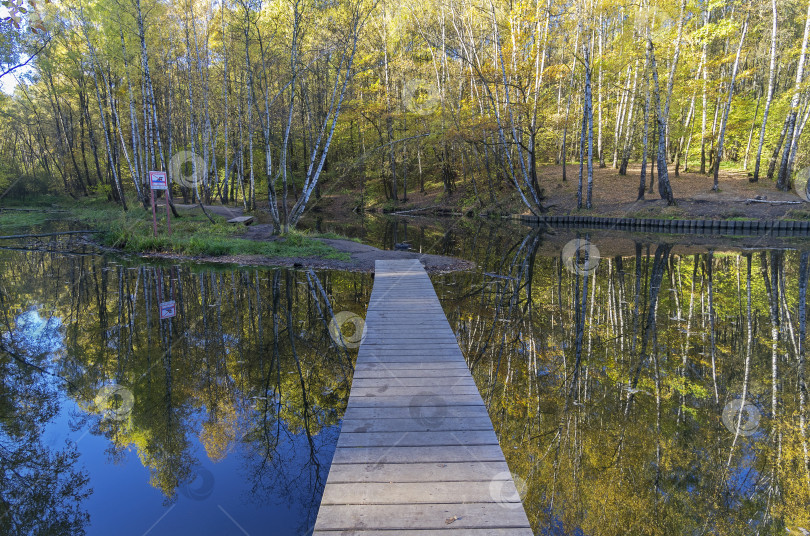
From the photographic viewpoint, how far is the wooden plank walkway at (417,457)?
241cm

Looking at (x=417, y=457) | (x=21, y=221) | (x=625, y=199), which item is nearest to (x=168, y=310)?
(x=417, y=457)

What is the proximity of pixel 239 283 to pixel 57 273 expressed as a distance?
532 cm

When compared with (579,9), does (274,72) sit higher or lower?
lower

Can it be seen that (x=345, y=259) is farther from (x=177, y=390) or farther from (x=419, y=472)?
(x=419, y=472)

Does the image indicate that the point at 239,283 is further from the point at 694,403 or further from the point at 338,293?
the point at 694,403

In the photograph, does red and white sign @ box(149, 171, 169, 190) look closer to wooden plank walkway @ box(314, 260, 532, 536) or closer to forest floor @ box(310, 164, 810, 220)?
forest floor @ box(310, 164, 810, 220)

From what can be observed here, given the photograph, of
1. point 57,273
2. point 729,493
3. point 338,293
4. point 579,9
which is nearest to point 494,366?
point 729,493

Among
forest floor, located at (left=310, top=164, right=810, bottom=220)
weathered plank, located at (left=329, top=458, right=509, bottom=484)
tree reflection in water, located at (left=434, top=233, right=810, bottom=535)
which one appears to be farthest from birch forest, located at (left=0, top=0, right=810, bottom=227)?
weathered plank, located at (left=329, top=458, right=509, bottom=484)

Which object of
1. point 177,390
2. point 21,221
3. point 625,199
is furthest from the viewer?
point 21,221

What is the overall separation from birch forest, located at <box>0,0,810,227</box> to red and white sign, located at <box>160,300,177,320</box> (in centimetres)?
722

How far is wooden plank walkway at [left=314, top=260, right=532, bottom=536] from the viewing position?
2.41m

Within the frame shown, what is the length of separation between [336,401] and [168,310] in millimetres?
4658

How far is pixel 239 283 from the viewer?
9773 millimetres

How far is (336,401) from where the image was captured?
4.62m
